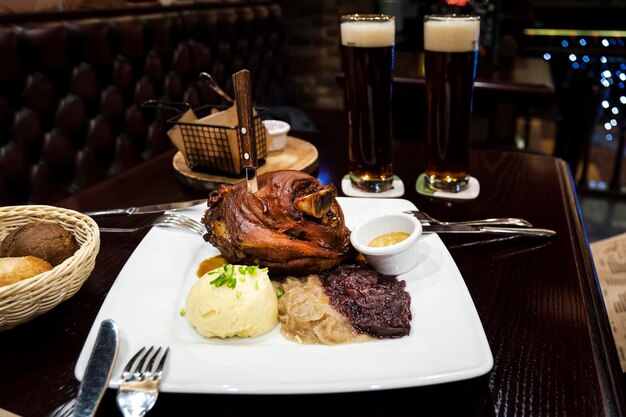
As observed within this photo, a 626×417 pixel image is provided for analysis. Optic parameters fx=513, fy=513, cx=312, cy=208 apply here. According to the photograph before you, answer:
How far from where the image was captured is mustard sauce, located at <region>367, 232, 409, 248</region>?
138cm

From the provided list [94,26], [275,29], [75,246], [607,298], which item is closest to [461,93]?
[607,298]

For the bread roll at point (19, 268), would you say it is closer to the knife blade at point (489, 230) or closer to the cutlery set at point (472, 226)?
the cutlery set at point (472, 226)

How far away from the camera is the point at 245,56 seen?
4227 mm

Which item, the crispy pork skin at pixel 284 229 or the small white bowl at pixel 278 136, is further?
the small white bowl at pixel 278 136

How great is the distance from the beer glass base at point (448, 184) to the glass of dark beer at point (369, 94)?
159 mm

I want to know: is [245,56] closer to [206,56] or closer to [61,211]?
[206,56]

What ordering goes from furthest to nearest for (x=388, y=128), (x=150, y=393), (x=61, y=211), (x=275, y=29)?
1. (x=275, y=29)
2. (x=388, y=128)
3. (x=61, y=211)
4. (x=150, y=393)

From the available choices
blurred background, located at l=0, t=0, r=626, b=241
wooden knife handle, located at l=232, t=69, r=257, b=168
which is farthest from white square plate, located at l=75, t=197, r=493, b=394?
blurred background, located at l=0, t=0, r=626, b=241

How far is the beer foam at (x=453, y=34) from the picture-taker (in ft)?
5.75

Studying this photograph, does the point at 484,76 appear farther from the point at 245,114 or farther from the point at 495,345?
the point at 495,345

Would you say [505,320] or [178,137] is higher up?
[178,137]

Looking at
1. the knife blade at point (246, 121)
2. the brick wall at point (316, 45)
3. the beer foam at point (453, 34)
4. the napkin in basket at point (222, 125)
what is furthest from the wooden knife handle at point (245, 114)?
the brick wall at point (316, 45)

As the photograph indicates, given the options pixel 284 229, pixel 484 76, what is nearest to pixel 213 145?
pixel 284 229

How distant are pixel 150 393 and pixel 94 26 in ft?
7.93
